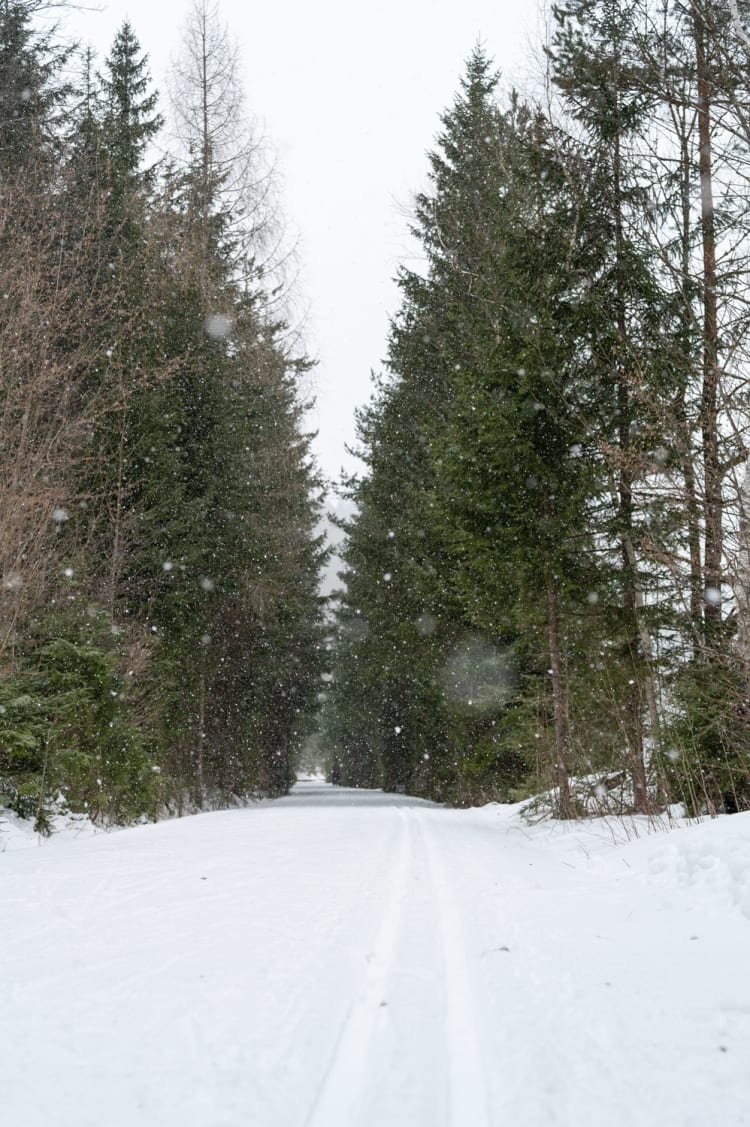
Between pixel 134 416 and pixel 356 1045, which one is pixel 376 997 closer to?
pixel 356 1045

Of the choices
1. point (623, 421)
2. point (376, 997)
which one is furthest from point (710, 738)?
point (376, 997)

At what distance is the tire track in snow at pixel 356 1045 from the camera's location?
6.22 ft

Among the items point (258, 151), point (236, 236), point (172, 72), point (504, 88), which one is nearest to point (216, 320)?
point (236, 236)

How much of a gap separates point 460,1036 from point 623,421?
865 cm

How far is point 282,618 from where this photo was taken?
2592 centimetres

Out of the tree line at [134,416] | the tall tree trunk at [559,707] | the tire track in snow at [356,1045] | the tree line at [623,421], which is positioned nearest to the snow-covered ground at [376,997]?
the tire track in snow at [356,1045]

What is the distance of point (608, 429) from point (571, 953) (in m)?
7.72

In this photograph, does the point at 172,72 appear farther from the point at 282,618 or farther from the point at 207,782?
the point at 207,782

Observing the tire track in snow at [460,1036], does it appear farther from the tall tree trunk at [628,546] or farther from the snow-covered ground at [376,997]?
the tall tree trunk at [628,546]

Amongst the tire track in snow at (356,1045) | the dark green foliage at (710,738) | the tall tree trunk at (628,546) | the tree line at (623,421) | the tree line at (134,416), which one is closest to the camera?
the tire track in snow at (356,1045)

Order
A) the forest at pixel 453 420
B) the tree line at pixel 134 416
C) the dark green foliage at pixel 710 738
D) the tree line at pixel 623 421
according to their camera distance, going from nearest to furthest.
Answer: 1. the dark green foliage at pixel 710 738
2. the tree line at pixel 623 421
3. the forest at pixel 453 420
4. the tree line at pixel 134 416

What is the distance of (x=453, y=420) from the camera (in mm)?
11586

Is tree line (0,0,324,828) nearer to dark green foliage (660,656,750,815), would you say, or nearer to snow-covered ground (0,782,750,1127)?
snow-covered ground (0,782,750,1127)

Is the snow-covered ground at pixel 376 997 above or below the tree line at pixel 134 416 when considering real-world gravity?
below
